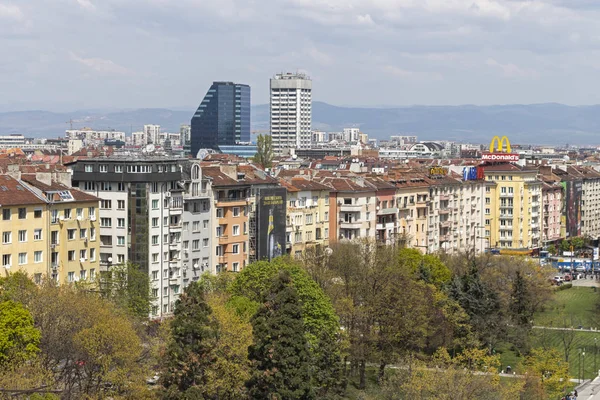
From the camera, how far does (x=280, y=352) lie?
57312 mm

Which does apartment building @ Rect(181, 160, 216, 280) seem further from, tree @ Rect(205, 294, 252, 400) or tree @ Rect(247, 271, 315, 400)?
tree @ Rect(247, 271, 315, 400)

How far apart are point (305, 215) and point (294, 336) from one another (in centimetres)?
5768

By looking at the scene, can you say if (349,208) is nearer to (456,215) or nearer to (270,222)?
(270,222)

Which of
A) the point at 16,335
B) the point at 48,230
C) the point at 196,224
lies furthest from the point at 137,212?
the point at 16,335

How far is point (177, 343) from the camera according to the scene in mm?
56125

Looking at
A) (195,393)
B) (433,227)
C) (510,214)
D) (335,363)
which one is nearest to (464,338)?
(335,363)

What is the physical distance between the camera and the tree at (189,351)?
55.7m

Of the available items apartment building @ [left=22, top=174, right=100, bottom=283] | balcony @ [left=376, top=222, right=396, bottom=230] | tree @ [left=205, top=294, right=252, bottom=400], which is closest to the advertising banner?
apartment building @ [left=22, top=174, right=100, bottom=283]

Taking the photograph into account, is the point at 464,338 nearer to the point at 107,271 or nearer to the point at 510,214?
the point at 107,271

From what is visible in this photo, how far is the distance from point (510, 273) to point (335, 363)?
48.3 metres

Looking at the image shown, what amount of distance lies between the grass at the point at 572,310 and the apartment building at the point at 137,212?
32.6 metres

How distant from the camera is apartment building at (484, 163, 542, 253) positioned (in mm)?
163000

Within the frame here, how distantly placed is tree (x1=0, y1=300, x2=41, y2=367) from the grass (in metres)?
53.0

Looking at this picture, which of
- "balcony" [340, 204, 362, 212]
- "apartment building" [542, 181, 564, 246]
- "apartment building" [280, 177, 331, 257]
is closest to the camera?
"apartment building" [280, 177, 331, 257]
